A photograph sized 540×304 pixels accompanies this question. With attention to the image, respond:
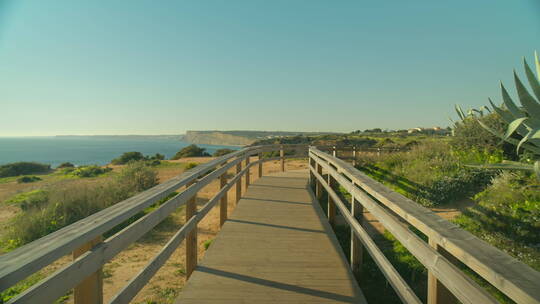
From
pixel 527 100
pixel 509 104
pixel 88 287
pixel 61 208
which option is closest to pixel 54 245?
pixel 88 287

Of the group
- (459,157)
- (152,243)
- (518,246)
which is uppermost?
(459,157)

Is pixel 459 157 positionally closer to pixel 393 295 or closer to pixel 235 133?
pixel 393 295

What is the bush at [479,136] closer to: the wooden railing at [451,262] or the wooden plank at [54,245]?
the wooden railing at [451,262]

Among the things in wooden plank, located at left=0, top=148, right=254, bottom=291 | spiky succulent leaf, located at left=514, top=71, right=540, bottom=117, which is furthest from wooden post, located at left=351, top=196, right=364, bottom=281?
spiky succulent leaf, located at left=514, top=71, right=540, bottom=117

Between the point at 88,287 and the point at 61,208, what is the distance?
24.1 feet

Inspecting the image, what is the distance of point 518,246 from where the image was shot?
4312 mm

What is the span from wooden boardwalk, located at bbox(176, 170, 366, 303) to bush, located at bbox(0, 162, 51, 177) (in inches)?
1052

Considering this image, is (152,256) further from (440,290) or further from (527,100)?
(527,100)

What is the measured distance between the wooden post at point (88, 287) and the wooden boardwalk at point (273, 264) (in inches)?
47.4

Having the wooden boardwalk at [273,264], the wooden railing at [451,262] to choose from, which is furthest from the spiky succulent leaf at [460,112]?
the wooden railing at [451,262]

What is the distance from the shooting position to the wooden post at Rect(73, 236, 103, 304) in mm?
1491

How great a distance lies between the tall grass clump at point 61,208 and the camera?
633 centimetres

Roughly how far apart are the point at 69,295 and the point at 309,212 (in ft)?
13.4

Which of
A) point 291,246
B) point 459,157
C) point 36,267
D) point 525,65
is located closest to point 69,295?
point 291,246
